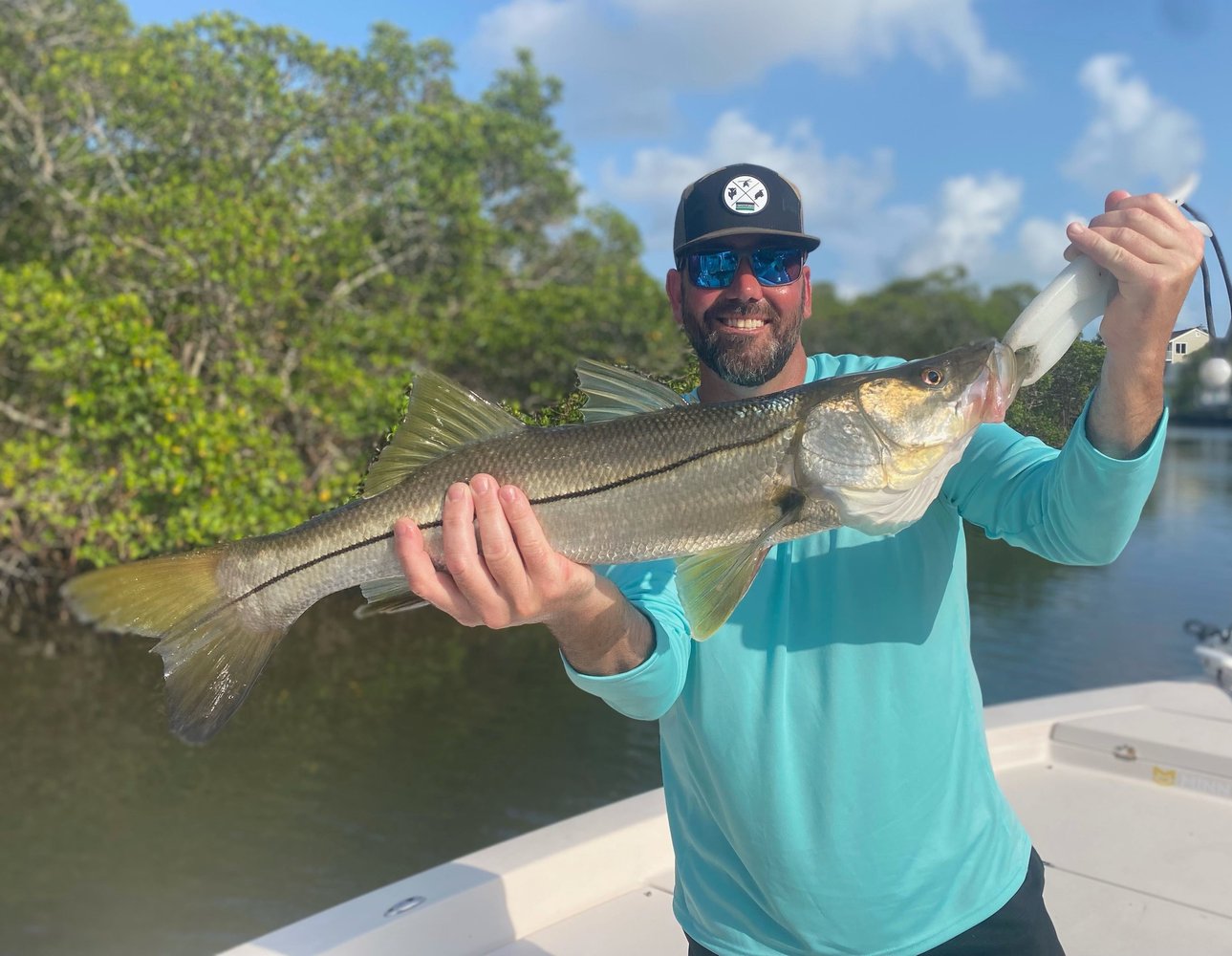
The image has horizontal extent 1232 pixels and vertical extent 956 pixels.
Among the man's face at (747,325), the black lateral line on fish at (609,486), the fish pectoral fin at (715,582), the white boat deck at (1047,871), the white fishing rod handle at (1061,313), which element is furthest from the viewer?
the white boat deck at (1047,871)

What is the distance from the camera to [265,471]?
11.7 meters

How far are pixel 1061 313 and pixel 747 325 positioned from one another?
0.89 meters

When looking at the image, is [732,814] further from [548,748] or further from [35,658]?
[35,658]

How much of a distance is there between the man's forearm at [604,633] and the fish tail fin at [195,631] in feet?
2.19

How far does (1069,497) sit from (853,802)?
87cm

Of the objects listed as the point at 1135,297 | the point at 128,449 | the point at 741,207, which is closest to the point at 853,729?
the point at 1135,297

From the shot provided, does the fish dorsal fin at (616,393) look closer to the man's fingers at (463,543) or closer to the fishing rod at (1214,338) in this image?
the man's fingers at (463,543)

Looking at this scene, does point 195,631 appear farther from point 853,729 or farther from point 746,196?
point 746,196

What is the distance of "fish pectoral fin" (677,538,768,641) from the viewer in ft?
6.92

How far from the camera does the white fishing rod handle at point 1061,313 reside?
2.01 metres

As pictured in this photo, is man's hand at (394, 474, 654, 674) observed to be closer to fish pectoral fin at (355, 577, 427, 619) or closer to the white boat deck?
Answer: fish pectoral fin at (355, 577, 427, 619)

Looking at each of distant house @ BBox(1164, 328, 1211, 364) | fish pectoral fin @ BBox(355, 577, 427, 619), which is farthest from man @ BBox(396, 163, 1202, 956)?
distant house @ BBox(1164, 328, 1211, 364)

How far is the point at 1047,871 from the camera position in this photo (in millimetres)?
4430

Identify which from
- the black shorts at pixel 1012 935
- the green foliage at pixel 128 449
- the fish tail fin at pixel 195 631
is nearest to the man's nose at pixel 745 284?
the fish tail fin at pixel 195 631
